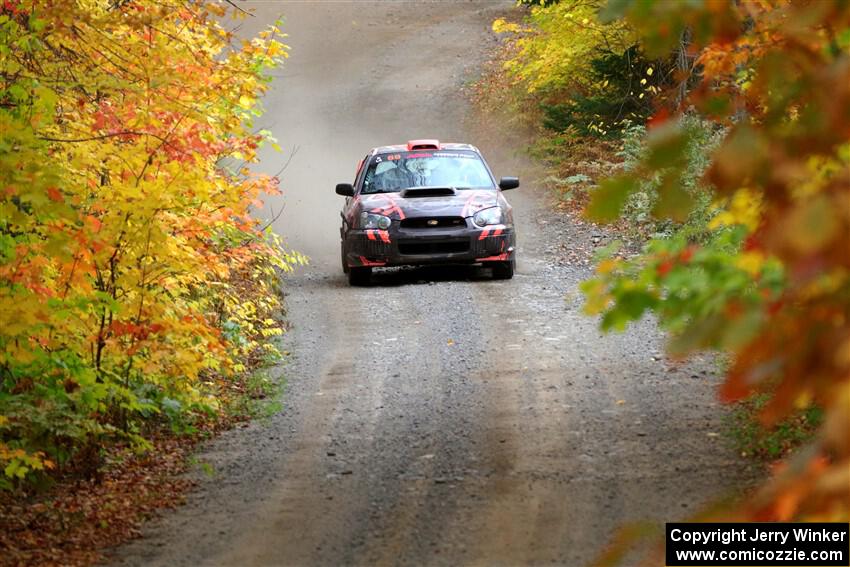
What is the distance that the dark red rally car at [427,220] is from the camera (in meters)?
15.2

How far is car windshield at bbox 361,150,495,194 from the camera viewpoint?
1619 cm

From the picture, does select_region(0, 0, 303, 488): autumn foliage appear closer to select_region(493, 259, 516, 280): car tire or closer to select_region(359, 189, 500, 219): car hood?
select_region(359, 189, 500, 219): car hood

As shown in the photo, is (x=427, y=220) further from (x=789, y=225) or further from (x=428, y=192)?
(x=789, y=225)

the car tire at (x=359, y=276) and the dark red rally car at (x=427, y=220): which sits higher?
the dark red rally car at (x=427, y=220)

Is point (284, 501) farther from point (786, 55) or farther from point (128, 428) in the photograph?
point (786, 55)

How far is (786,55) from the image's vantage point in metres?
2.57

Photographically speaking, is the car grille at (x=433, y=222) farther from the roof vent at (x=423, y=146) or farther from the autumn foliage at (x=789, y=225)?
the autumn foliage at (x=789, y=225)

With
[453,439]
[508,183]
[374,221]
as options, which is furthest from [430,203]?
[453,439]

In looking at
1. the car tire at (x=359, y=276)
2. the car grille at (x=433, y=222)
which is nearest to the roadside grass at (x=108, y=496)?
the car grille at (x=433, y=222)

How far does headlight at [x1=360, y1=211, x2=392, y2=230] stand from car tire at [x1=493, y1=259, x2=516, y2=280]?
5.52 feet

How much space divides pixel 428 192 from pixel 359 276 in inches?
62.8

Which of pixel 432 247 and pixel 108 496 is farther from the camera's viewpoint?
pixel 432 247

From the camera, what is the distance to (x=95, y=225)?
26.2ft

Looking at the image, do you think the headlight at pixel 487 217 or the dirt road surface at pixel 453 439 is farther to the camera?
the headlight at pixel 487 217
